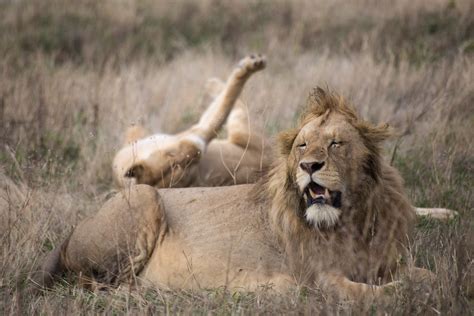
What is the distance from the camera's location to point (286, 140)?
4355 mm

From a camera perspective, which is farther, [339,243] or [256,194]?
[256,194]

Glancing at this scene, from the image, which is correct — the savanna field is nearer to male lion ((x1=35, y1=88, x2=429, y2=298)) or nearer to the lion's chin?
male lion ((x1=35, y1=88, x2=429, y2=298))

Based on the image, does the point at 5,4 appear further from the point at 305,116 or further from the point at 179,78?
the point at 305,116

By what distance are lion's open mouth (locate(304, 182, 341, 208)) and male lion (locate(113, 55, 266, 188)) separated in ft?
6.87

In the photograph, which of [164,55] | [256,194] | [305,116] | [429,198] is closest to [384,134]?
[305,116]

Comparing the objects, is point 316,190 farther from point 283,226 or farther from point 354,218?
point 283,226

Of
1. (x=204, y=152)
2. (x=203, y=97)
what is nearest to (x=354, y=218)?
(x=204, y=152)

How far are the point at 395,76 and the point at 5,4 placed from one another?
22.5 feet

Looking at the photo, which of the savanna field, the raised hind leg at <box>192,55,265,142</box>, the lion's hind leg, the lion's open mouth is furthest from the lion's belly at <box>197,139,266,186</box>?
the lion's open mouth

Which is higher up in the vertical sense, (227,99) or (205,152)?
(227,99)

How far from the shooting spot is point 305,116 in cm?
442

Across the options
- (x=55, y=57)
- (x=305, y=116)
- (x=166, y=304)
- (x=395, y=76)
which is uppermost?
(x=305, y=116)

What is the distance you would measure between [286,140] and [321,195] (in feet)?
1.53

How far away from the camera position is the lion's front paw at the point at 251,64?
6.84 metres
